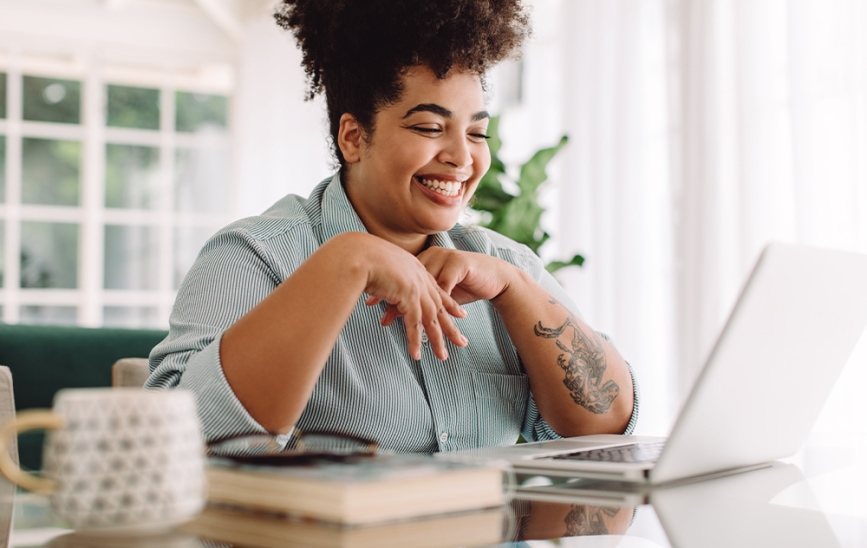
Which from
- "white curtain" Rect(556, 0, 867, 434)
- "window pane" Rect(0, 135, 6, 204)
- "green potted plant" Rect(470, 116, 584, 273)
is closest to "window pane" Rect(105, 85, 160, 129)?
"window pane" Rect(0, 135, 6, 204)

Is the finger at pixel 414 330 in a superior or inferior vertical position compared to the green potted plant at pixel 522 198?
inferior

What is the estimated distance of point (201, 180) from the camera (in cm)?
591

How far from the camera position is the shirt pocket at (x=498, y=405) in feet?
4.62

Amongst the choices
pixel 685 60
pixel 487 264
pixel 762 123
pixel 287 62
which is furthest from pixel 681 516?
pixel 287 62

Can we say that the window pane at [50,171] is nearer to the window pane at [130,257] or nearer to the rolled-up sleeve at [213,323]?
the window pane at [130,257]

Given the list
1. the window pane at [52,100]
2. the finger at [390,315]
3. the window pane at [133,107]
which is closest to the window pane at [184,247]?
the window pane at [133,107]

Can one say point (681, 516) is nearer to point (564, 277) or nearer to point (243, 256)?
point (243, 256)

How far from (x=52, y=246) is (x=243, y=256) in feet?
15.3

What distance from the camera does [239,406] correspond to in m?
0.99

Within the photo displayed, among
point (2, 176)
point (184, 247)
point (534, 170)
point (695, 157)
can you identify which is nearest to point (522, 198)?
point (534, 170)

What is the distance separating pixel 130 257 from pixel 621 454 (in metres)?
5.15

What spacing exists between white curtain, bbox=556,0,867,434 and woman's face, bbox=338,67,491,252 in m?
1.44

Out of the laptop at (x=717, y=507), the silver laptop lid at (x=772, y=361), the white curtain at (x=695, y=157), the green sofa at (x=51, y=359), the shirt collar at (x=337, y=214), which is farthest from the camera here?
the white curtain at (x=695, y=157)

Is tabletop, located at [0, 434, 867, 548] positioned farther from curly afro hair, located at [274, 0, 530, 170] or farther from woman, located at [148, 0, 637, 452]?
curly afro hair, located at [274, 0, 530, 170]
